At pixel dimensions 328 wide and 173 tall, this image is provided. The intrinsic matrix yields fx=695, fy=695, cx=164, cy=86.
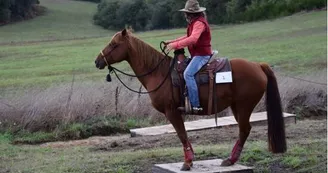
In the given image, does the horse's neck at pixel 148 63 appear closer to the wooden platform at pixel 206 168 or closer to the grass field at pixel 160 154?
the wooden platform at pixel 206 168

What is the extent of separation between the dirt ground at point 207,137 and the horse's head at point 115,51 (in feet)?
12.0

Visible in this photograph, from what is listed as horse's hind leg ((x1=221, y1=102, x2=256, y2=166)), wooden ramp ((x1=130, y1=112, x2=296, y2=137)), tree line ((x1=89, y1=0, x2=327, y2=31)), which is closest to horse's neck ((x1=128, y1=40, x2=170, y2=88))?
horse's hind leg ((x1=221, y1=102, x2=256, y2=166))

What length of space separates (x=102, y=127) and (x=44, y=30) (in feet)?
185

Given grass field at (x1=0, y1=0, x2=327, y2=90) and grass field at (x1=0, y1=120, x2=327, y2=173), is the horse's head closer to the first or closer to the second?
grass field at (x1=0, y1=120, x2=327, y2=173)

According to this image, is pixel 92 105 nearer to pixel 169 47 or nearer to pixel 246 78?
pixel 169 47

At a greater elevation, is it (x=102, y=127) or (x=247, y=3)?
(x=102, y=127)

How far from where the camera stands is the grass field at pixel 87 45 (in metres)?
30.6

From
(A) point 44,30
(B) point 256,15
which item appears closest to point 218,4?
(B) point 256,15

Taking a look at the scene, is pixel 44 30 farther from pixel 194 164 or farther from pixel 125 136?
pixel 194 164

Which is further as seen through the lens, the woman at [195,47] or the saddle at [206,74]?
the saddle at [206,74]

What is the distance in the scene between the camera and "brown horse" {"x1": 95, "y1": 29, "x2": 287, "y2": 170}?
357 inches

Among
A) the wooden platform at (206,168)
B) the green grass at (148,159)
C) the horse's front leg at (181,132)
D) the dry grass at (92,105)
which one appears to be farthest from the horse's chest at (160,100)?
the dry grass at (92,105)

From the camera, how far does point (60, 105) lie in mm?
16266

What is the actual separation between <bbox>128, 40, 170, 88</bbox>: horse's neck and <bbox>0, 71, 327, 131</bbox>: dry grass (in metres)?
6.89
